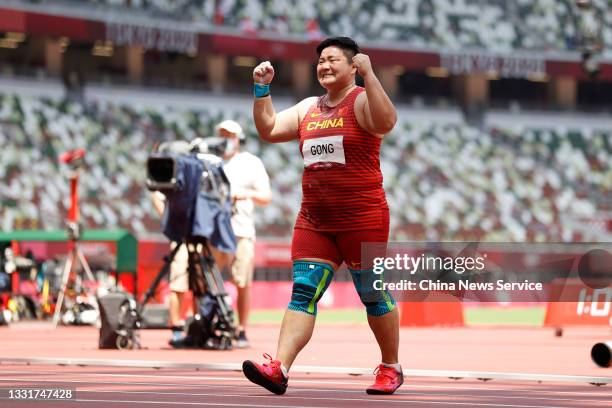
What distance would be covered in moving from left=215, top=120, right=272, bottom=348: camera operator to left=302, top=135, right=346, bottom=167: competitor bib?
604 cm

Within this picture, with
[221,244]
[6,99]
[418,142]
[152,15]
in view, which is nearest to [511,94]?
[418,142]

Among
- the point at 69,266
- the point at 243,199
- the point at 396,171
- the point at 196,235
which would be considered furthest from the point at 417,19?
the point at 196,235

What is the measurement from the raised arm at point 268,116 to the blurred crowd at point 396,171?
26.6 metres

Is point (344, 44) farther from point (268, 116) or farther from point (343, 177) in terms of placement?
point (343, 177)

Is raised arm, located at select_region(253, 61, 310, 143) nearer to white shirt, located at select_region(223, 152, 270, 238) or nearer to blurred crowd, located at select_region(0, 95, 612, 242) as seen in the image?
white shirt, located at select_region(223, 152, 270, 238)

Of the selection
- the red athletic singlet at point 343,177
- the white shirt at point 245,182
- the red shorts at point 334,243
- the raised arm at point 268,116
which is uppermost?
the raised arm at point 268,116

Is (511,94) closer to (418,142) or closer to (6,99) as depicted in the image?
(418,142)

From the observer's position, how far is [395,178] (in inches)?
1901

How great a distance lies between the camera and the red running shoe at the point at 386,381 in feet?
27.1

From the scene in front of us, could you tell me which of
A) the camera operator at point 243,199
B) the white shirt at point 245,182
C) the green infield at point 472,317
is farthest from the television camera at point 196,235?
the green infield at point 472,317

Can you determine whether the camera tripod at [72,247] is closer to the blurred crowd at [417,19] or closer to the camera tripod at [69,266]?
the camera tripod at [69,266]

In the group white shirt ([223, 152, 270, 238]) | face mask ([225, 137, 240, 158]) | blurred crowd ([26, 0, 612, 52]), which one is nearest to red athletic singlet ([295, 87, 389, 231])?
white shirt ([223, 152, 270, 238])

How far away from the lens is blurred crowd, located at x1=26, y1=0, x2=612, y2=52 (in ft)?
170

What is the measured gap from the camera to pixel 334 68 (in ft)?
27.8
